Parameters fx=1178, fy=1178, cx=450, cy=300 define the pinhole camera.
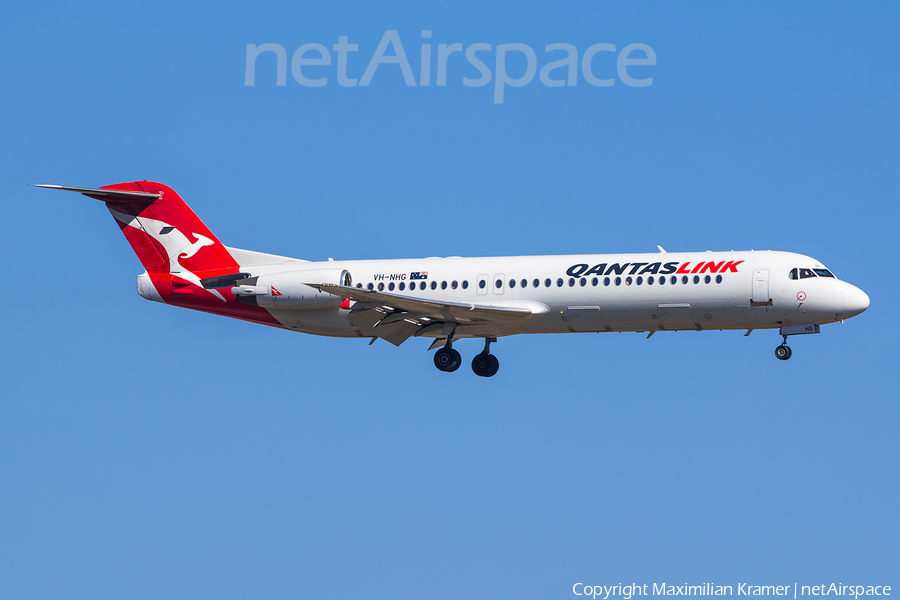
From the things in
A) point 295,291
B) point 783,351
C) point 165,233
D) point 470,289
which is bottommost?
point 783,351

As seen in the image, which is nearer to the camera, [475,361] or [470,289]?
[470,289]

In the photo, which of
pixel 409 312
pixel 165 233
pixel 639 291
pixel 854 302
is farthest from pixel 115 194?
pixel 854 302

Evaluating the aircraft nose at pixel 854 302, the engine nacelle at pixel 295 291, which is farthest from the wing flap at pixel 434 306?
the aircraft nose at pixel 854 302

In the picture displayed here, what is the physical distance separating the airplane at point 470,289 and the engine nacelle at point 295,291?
42mm

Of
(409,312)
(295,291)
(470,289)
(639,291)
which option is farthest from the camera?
(295,291)

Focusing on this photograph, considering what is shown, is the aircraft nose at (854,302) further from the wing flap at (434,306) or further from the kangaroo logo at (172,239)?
the kangaroo logo at (172,239)

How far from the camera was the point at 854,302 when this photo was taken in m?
32.1

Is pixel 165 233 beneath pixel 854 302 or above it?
above

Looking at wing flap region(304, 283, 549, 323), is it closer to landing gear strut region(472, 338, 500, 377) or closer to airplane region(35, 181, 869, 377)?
airplane region(35, 181, 869, 377)

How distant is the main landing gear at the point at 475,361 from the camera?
1417 inches

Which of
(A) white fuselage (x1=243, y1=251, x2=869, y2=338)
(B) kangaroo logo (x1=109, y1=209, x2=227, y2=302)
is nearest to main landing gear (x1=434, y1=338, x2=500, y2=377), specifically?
(A) white fuselage (x1=243, y1=251, x2=869, y2=338)

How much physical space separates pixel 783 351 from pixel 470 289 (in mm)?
9117

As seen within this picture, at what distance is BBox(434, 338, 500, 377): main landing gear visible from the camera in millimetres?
36000

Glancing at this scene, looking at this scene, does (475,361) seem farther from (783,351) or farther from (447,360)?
(783,351)
